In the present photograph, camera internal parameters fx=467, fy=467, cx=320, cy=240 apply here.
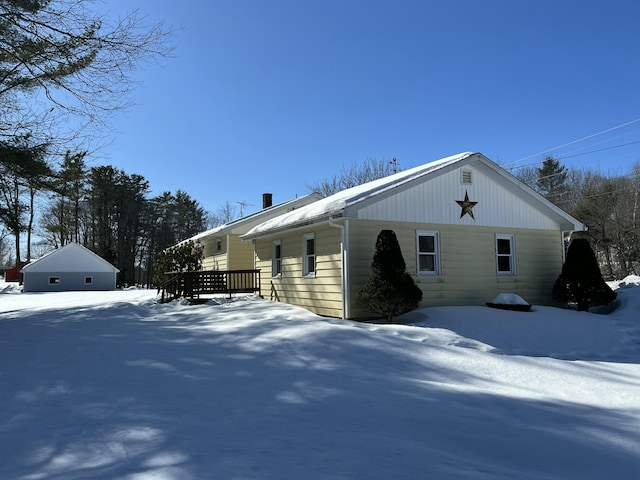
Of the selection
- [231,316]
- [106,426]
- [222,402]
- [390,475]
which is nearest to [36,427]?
[106,426]

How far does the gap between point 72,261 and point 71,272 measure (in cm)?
88

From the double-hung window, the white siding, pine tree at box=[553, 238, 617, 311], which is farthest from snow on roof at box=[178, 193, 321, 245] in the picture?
pine tree at box=[553, 238, 617, 311]

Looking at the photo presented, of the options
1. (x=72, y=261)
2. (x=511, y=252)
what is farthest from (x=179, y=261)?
(x=72, y=261)

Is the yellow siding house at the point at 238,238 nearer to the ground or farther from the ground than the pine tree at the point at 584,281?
farther from the ground

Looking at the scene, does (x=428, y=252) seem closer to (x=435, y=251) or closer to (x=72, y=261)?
(x=435, y=251)

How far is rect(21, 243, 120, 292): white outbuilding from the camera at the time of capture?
36719 mm

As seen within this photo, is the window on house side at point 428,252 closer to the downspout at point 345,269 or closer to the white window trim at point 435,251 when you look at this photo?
the white window trim at point 435,251

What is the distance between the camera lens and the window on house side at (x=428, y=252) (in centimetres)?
1276

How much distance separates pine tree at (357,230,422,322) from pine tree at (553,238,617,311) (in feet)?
17.6

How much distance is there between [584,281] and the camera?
13.3 m

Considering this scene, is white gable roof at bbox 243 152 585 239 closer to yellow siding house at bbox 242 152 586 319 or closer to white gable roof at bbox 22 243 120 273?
yellow siding house at bbox 242 152 586 319

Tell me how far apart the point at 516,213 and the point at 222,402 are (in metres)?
11.7

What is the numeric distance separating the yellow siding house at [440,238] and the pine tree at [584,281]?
988 millimetres

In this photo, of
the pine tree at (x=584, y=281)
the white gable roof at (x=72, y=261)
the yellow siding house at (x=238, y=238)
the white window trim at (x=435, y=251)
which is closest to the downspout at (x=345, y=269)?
the white window trim at (x=435, y=251)
